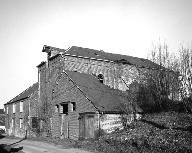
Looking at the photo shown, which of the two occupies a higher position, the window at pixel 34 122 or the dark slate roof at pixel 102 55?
the dark slate roof at pixel 102 55

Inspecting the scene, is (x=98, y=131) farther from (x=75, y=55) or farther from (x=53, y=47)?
(x=53, y=47)

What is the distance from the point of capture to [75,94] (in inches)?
1027

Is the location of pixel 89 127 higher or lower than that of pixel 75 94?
lower

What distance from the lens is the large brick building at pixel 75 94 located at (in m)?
24.0

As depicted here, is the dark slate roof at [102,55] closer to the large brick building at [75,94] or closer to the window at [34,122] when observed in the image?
the large brick building at [75,94]

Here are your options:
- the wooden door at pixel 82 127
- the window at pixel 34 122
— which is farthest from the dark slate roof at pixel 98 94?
the window at pixel 34 122

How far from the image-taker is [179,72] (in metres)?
20.6

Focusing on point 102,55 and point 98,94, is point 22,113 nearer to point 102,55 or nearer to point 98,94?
point 102,55

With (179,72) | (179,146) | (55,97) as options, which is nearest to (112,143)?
(179,146)

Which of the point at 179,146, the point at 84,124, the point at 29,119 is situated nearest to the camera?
the point at 179,146

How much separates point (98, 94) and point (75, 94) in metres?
2.62

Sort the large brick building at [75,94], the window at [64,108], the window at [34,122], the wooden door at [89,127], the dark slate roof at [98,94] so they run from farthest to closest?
the window at [34,122] < the window at [64,108] < the large brick building at [75,94] < the dark slate roof at [98,94] < the wooden door at [89,127]

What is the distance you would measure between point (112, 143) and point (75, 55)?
17904 mm

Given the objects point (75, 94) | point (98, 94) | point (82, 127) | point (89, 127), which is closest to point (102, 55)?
point (98, 94)
